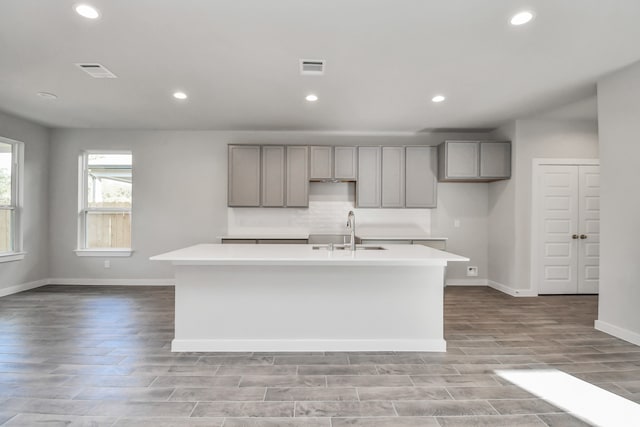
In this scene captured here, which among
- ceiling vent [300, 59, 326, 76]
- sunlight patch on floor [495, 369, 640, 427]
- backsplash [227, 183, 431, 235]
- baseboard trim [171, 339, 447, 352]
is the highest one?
ceiling vent [300, 59, 326, 76]

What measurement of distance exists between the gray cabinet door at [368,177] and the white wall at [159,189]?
0.39m

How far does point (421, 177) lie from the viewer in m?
5.51

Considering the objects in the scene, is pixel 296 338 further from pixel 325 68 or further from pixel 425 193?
pixel 425 193

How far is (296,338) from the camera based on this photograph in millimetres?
2969

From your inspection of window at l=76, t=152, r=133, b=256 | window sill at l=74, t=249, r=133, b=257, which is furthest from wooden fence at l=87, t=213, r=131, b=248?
window sill at l=74, t=249, r=133, b=257

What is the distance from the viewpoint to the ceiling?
2.34 m

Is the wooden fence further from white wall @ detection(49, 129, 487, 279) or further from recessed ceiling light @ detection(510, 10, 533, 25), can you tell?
recessed ceiling light @ detection(510, 10, 533, 25)

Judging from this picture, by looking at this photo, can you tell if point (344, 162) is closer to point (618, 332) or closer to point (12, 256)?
point (618, 332)

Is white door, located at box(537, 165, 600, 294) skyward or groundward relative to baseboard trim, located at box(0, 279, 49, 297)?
skyward

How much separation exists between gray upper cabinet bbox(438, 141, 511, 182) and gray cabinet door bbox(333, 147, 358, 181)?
1.37m

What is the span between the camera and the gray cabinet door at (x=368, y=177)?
5.43 meters

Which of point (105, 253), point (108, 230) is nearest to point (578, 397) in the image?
point (105, 253)

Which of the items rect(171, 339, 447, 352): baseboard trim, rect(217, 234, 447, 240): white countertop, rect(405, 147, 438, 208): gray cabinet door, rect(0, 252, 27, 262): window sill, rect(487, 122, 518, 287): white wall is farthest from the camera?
rect(405, 147, 438, 208): gray cabinet door

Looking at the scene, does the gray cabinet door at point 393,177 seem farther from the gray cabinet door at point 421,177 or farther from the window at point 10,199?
the window at point 10,199
